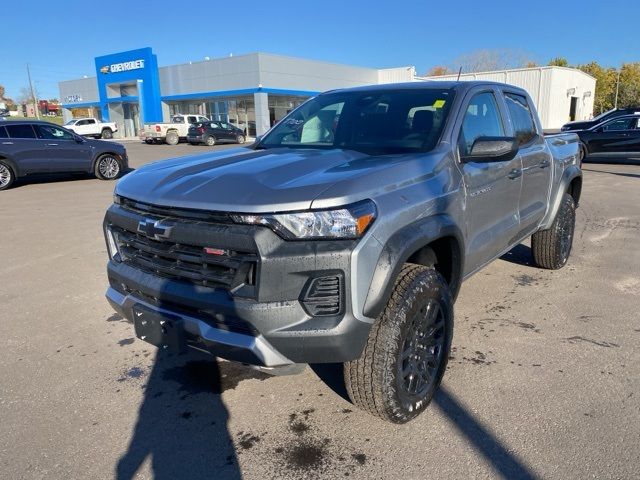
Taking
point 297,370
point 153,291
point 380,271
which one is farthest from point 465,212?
point 153,291

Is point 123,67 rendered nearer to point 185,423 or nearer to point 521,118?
point 521,118

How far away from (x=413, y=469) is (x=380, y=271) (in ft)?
3.26

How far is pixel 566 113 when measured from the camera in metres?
52.5

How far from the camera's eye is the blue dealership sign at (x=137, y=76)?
42.3 m

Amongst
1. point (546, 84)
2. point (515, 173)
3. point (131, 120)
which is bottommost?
point (515, 173)

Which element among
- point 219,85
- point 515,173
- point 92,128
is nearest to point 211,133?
point 219,85

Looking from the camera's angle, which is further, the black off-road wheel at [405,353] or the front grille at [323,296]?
the black off-road wheel at [405,353]

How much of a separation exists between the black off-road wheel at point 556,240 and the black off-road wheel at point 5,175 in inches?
497

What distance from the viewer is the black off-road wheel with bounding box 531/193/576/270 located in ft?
17.5

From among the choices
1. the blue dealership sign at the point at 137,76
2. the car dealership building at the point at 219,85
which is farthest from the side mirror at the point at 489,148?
the blue dealership sign at the point at 137,76

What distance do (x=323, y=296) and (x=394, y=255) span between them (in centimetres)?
43

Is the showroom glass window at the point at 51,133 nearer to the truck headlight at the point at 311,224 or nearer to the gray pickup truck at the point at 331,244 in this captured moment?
the gray pickup truck at the point at 331,244

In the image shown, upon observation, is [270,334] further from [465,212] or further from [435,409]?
[465,212]

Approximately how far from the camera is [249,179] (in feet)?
8.77
